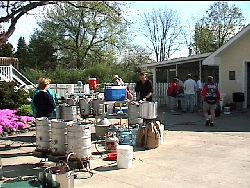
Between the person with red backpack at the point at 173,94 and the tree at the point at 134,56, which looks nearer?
the person with red backpack at the point at 173,94

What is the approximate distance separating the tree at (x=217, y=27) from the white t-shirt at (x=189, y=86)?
94.6 feet

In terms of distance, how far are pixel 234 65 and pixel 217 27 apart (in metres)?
29.1

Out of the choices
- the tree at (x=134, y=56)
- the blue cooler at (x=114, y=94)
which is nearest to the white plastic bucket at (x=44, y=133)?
the blue cooler at (x=114, y=94)

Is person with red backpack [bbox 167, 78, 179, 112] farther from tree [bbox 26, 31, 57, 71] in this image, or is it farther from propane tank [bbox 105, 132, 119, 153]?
tree [bbox 26, 31, 57, 71]

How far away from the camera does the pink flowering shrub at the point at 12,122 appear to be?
1275 centimetres

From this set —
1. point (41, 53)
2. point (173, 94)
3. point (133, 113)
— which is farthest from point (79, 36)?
point (133, 113)

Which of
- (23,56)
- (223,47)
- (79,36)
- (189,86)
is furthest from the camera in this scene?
(23,56)

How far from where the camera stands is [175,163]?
27.6ft

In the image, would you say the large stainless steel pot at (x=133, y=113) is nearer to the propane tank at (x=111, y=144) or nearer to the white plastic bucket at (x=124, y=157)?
the propane tank at (x=111, y=144)

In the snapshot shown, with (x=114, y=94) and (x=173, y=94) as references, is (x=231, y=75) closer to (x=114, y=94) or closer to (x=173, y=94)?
(x=173, y=94)

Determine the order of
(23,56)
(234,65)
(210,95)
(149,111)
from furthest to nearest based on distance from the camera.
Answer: (23,56) < (234,65) < (210,95) < (149,111)

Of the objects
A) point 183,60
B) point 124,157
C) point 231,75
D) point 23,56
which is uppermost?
point 23,56

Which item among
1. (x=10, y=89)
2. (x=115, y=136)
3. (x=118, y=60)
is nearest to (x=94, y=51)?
(x=118, y=60)

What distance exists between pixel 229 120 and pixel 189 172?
8.28 metres
